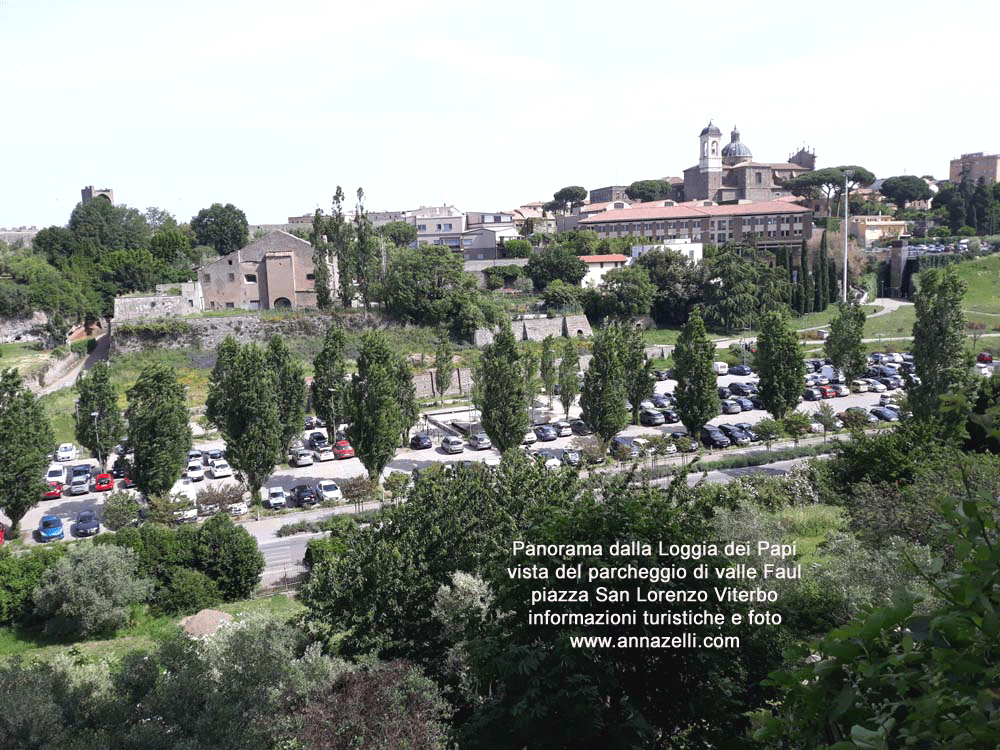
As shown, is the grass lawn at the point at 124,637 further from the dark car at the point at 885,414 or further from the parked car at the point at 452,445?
the dark car at the point at 885,414

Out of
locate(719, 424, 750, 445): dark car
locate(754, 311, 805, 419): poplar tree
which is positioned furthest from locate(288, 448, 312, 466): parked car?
locate(754, 311, 805, 419): poplar tree

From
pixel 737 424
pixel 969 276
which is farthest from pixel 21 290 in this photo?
pixel 969 276

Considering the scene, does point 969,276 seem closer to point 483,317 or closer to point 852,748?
point 483,317

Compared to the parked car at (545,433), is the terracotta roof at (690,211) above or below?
above

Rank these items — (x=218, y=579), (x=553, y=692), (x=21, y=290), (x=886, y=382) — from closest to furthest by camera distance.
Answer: (x=553, y=692) → (x=218, y=579) → (x=886, y=382) → (x=21, y=290)

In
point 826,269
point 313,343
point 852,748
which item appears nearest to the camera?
point 852,748

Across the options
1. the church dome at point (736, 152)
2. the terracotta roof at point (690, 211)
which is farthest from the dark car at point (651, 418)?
the church dome at point (736, 152)
